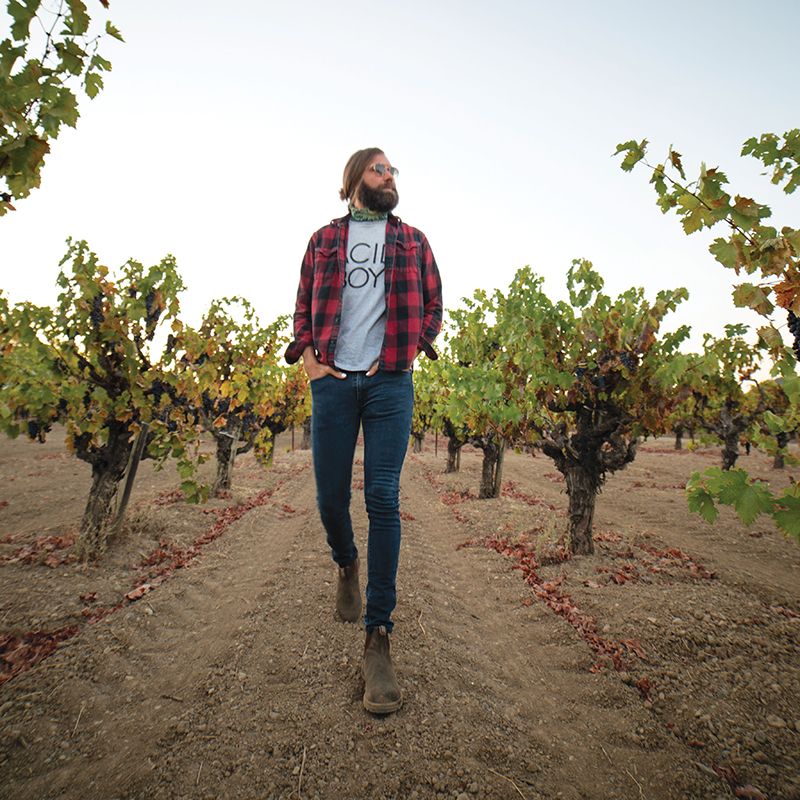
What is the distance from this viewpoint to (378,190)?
2889 millimetres

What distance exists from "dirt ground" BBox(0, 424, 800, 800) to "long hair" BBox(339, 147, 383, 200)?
318cm

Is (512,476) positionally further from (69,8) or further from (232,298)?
(69,8)

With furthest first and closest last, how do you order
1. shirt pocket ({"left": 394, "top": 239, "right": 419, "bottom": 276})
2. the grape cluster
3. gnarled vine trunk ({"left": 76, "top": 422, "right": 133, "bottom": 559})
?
gnarled vine trunk ({"left": 76, "top": 422, "right": 133, "bottom": 559})
shirt pocket ({"left": 394, "top": 239, "right": 419, "bottom": 276})
the grape cluster

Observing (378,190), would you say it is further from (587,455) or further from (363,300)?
(587,455)

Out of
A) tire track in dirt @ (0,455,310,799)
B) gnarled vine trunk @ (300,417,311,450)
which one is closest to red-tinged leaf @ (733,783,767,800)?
tire track in dirt @ (0,455,310,799)

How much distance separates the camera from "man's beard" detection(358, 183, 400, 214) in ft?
9.46

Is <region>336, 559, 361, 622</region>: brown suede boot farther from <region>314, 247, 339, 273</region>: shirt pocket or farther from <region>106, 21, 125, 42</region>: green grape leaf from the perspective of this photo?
<region>106, 21, 125, 42</region>: green grape leaf

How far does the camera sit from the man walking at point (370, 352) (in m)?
2.50

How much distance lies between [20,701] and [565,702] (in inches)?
127

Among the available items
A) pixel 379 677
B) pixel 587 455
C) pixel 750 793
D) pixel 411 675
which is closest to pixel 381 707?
pixel 379 677

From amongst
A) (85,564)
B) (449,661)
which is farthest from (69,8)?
(85,564)

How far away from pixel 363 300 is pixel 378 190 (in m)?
0.76

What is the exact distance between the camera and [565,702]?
9.05ft

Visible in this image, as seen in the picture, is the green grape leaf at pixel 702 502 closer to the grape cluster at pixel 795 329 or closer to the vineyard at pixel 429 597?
the vineyard at pixel 429 597
